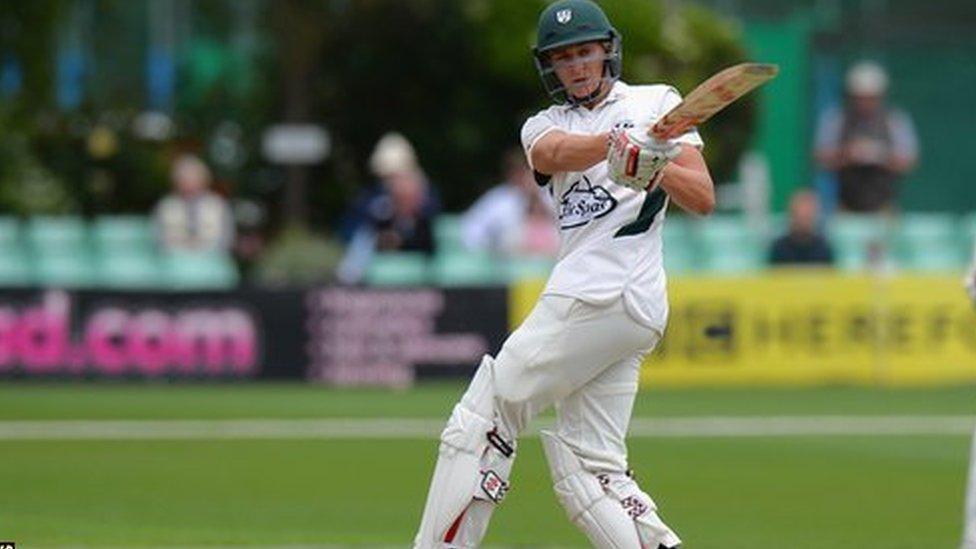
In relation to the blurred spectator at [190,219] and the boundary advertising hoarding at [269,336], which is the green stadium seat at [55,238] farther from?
the boundary advertising hoarding at [269,336]

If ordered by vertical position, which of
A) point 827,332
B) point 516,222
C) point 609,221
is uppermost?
point 609,221

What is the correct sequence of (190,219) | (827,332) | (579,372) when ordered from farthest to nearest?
(190,219)
(827,332)
(579,372)

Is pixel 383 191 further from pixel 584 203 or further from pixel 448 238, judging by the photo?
pixel 584 203

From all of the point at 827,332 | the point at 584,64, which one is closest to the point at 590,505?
the point at 584,64

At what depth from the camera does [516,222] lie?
19906 mm

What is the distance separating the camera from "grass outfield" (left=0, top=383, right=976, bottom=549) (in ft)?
36.1

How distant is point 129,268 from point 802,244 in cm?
498

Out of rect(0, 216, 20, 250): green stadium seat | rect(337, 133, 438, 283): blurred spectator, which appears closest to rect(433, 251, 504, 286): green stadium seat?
rect(337, 133, 438, 283): blurred spectator

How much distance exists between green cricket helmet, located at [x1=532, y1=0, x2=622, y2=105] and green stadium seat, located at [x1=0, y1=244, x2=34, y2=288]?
39.4ft

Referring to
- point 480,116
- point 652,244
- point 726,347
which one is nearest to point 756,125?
point 480,116

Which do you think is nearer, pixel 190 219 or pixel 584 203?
Answer: pixel 584 203

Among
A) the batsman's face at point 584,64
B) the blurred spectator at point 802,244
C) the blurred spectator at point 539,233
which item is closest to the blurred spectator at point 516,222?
the blurred spectator at point 539,233

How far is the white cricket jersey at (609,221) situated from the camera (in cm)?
816

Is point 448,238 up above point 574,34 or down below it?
below
